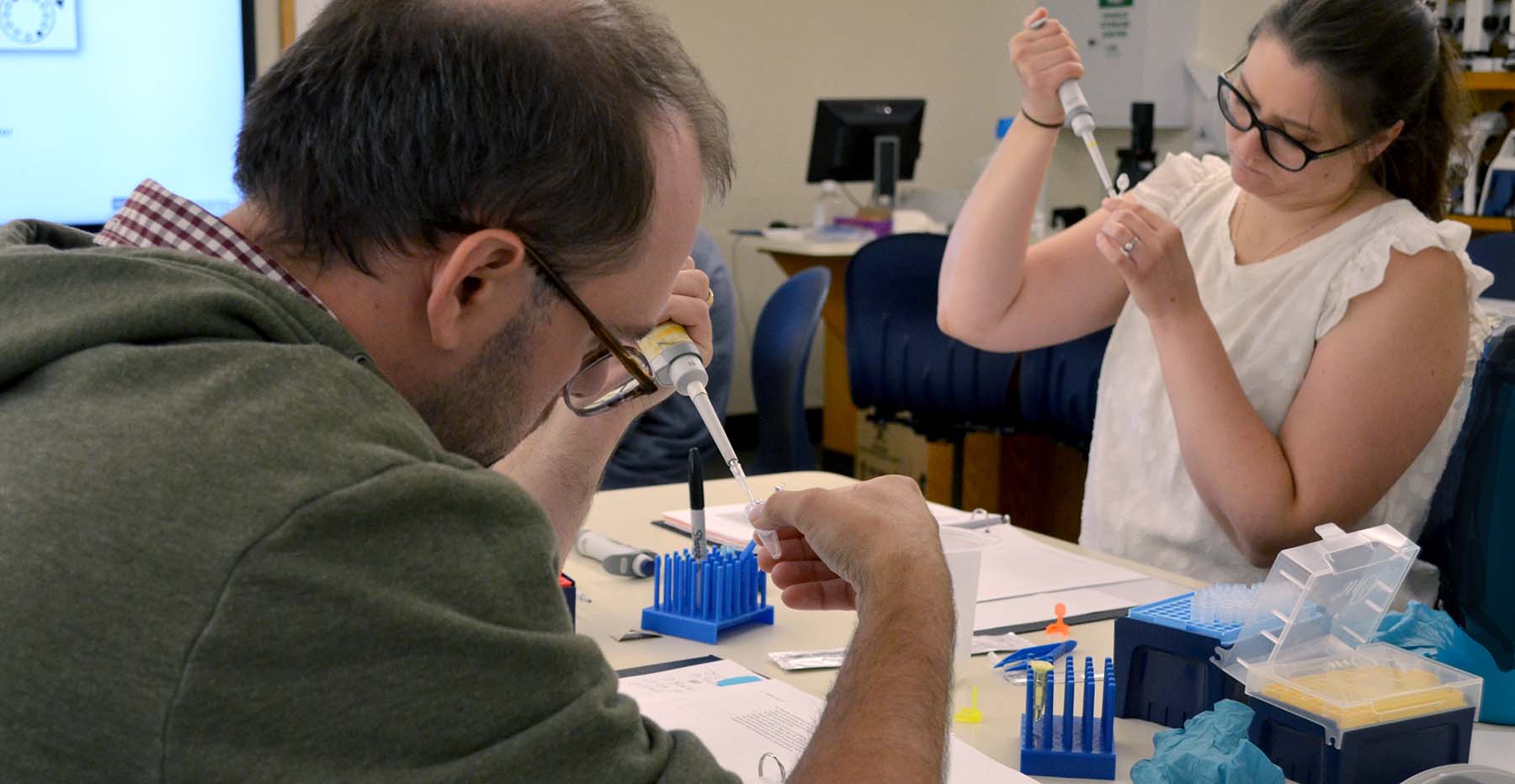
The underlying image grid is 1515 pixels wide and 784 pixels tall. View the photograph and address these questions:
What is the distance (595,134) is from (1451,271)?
1.32 meters

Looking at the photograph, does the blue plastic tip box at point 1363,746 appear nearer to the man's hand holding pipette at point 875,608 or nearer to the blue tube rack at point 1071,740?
the blue tube rack at point 1071,740

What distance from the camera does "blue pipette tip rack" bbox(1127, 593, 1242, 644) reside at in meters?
1.18

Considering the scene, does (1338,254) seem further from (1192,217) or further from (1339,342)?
→ (1192,217)

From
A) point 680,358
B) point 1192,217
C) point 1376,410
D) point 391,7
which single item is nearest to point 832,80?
point 1192,217

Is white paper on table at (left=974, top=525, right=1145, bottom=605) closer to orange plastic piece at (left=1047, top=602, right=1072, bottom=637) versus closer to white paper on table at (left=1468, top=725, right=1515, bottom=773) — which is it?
orange plastic piece at (left=1047, top=602, right=1072, bottom=637)

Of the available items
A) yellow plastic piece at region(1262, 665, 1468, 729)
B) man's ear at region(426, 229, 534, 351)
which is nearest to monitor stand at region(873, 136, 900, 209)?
yellow plastic piece at region(1262, 665, 1468, 729)

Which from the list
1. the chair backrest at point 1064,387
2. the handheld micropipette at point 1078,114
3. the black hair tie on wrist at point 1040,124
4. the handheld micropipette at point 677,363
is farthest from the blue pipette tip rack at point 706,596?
the chair backrest at point 1064,387

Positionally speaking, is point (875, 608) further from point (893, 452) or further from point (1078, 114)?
point (893, 452)

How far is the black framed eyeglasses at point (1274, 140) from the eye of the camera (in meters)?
1.79

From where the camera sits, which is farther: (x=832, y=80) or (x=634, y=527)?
(x=832, y=80)

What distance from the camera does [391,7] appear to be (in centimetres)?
82

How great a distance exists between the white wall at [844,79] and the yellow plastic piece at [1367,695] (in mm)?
4648

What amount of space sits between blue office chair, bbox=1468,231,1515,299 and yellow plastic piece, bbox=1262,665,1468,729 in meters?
1.60

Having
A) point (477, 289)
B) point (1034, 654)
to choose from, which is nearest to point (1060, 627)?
point (1034, 654)
